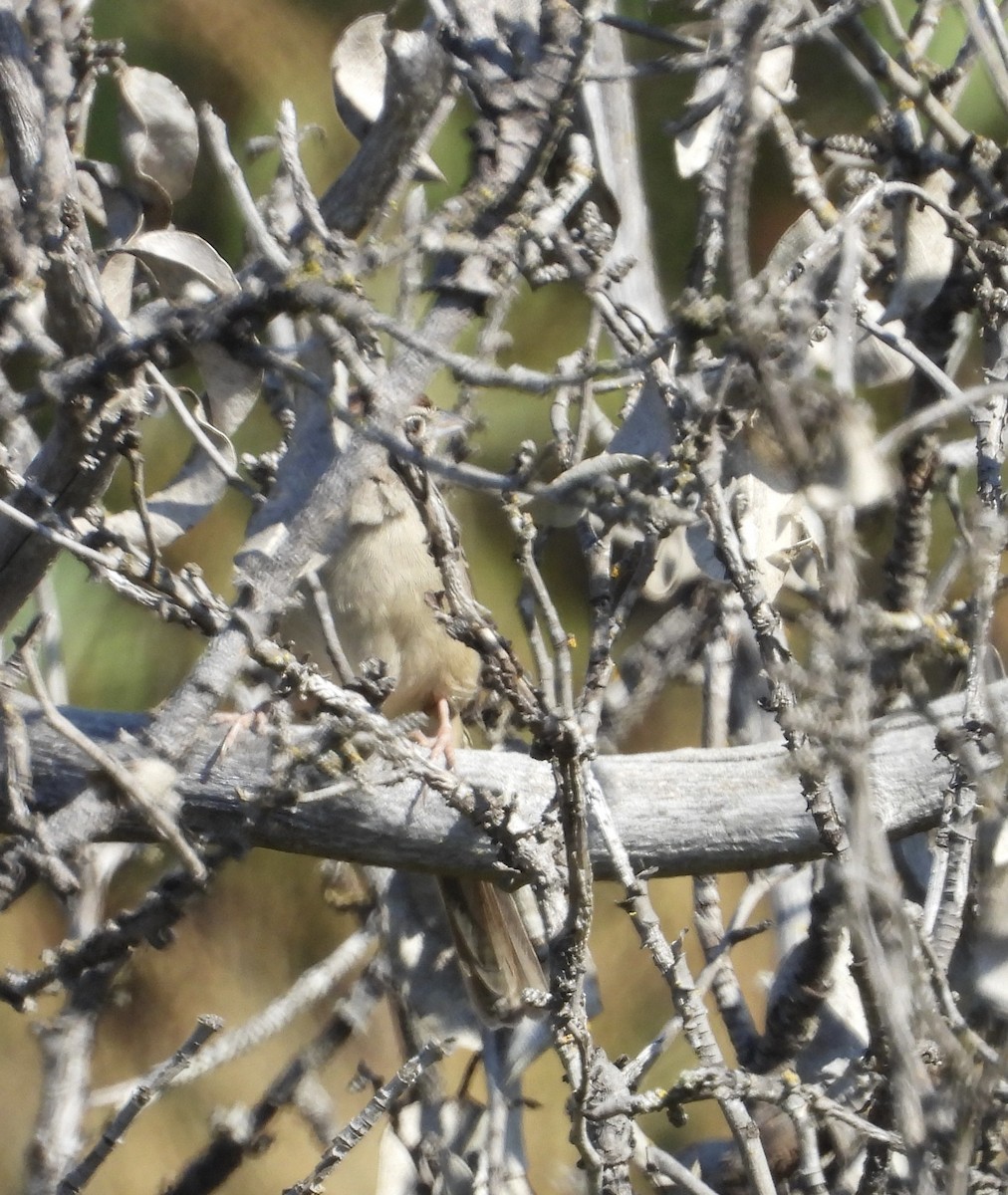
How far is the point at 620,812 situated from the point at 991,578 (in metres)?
0.88

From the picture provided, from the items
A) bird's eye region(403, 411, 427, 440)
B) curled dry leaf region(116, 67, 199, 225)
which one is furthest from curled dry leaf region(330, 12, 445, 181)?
bird's eye region(403, 411, 427, 440)

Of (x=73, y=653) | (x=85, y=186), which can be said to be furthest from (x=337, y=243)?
(x=73, y=653)

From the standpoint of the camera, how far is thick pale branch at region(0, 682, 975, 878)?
2.81m

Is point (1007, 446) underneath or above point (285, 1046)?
above

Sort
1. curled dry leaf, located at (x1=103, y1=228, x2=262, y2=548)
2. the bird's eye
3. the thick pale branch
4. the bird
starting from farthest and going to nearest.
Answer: the bird < the thick pale branch < curled dry leaf, located at (x1=103, y1=228, x2=262, y2=548) < the bird's eye

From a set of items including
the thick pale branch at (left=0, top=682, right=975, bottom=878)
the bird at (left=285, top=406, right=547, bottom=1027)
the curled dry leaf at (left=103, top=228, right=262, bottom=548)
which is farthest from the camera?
the bird at (left=285, top=406, right=547, bottom=1027)

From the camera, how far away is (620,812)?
293 centimetres

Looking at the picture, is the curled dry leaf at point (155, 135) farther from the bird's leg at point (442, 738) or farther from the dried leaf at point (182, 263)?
the bird's leg at point (442, 738)

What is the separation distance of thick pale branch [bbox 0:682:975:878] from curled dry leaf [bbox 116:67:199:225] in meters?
1.03

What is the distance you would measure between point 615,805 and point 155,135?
157 centimetres

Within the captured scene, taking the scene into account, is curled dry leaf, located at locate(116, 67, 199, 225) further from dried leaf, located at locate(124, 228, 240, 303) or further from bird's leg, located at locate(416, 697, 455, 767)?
bird's leg, located at locate(416, 697, 455, 767)

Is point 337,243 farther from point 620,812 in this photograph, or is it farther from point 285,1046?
point 285,1046

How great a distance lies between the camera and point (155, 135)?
293 centimetres

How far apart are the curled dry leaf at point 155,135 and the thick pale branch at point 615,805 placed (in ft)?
3.39
